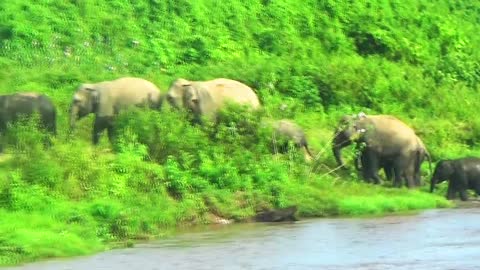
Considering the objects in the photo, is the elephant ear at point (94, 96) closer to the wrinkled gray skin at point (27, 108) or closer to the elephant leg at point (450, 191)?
the wrinkled gray skin at point (27, 108)

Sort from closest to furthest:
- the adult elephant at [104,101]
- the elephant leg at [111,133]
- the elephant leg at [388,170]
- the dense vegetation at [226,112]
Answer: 1. the dense vegetation at [226,112]
2. the elephant leg at [111,133]
3. the adult elephant at [104,101]
4. the elephant leg at [388,170]

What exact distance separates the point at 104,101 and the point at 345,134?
408 centimetres

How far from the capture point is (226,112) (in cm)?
1975

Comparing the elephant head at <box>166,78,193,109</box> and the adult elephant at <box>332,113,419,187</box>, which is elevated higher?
the elephant head at <box>166,78,193,109</box>

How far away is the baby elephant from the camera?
817 inches

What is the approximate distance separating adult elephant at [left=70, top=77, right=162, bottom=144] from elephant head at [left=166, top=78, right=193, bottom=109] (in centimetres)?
20

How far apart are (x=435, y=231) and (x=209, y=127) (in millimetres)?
4424

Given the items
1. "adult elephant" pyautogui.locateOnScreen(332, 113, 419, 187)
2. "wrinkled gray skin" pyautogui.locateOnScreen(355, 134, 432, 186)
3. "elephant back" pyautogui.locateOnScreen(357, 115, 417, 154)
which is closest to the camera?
"adult elephant" pyautogui.locateOnScreen(332, 113, 419, 187)

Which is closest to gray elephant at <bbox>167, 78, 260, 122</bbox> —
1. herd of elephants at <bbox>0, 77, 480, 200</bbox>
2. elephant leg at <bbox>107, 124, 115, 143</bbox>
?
herd of elephants at <bbox>0, 77, 480, 200</bbox>

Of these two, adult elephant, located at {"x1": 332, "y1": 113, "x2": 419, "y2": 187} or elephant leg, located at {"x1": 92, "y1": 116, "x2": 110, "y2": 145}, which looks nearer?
elephant leg, located at {"x1": 92, "y1": 116, "x2": 110, "y2": 145}

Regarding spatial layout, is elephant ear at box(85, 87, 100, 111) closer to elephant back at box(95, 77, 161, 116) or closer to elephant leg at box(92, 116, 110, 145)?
elephant back at box(95, 77, 161, 116)

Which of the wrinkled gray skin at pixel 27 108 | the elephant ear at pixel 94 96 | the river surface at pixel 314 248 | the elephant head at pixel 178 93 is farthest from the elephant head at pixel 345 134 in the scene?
the wrinkled gray skin at pixel 27 108

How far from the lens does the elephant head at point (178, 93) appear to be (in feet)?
66.3

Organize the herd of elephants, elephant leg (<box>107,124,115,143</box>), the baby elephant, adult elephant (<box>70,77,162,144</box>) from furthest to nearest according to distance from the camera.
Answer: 1. the baby elephant
2. adult elephant (<box>70,77,162,144</box>)
3. the herd of elephants
4. elephant leg (<box>107,124,115,143</box>)
